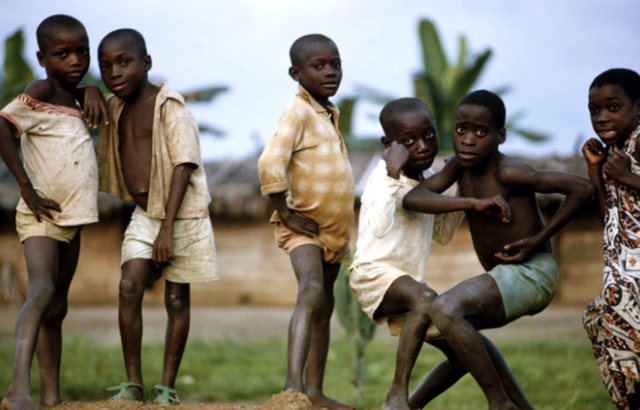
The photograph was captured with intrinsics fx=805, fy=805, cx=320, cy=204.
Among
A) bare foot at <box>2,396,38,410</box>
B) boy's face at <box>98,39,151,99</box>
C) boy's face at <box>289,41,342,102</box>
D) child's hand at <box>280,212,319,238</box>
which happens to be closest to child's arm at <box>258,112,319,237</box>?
child's hand at <box>280,212,319,238</box>

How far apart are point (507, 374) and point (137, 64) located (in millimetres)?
2688

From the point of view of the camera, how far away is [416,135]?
4.37m

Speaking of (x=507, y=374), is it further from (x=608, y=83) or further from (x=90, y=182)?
(x=90, y=182)

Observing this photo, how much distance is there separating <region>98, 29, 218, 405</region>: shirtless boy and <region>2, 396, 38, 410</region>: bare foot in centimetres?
63

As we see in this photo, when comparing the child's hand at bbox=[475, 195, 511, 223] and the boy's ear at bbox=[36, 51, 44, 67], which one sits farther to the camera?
the boy's ear at bbox=[36, 51, 44, 67]

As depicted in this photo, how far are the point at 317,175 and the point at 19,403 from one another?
196cm

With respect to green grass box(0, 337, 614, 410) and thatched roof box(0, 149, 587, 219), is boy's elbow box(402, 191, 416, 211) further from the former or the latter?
thatched roof box(0, 149, 587, 219)

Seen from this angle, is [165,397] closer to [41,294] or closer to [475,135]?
[41,294]

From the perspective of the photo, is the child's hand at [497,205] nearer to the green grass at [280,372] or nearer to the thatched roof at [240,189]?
the green grass at [280,372]

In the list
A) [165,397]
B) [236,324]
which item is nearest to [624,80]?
[165,397]

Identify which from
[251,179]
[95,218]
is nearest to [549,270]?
[95,218]

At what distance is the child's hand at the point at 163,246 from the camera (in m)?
4.51

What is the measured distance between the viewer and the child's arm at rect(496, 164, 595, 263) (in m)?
4.00

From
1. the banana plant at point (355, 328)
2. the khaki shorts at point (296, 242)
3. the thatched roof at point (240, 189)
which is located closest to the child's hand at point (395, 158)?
the khaki shorts at point (296, 242)
